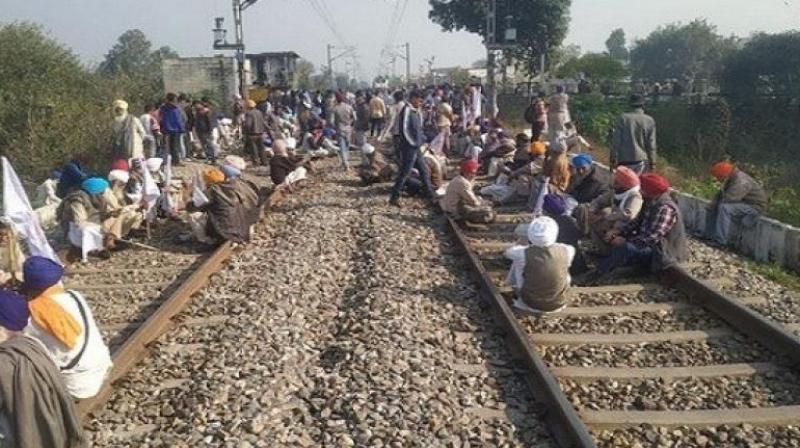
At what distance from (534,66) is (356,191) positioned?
35.5 meters

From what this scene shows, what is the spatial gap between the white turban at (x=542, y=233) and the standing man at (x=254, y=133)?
39.8 ft

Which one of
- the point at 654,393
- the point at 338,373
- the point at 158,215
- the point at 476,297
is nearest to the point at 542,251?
the point at 476,297

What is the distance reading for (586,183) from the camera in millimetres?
9648

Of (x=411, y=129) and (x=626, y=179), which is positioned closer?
(x=626, y=179)

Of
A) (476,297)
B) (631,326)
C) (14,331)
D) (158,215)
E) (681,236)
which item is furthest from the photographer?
(158,215)

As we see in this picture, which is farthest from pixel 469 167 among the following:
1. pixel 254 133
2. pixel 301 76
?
pixel 301 76

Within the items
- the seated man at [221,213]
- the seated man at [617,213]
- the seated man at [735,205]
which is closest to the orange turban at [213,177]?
the seated man at [221,213]

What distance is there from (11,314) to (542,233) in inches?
157

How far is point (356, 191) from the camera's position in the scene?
12.9 meters

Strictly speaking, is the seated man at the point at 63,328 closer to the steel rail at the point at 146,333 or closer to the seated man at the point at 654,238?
the steel rail at the point at 146,333

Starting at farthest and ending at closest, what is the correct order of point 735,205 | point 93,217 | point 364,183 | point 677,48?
point 677,48 < point 364,183 < point 93,217 < point 735,205

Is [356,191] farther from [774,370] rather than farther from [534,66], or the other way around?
[534,66]

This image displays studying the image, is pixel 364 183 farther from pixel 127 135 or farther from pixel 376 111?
pixel 376 111

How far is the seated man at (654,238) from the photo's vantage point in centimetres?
702
